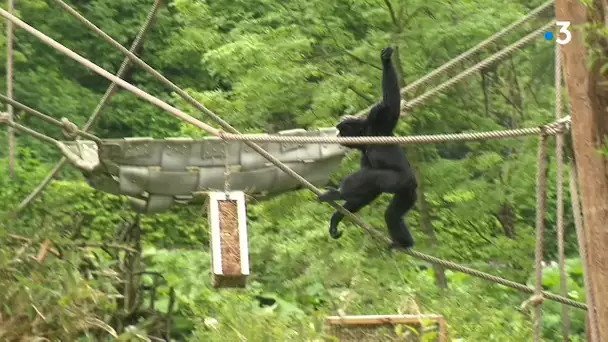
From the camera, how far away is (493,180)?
20.6ft

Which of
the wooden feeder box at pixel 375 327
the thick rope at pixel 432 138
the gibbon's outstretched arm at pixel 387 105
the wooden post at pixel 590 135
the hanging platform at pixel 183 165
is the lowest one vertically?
the wooden feeder box at pixel 375 327

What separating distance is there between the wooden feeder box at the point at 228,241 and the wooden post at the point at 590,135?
1.70m

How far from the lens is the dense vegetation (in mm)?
5215

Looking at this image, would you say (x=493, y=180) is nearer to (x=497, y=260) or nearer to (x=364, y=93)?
(x=497, y=260)

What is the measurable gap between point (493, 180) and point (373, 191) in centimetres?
198

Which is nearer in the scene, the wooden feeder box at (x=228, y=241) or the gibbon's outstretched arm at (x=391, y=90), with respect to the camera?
the wooden feeder box at (x=228, y=241)

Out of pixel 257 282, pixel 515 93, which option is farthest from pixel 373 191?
pixel 515 93

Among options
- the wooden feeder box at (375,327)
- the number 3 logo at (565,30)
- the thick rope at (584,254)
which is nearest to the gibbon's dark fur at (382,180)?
the wooden feeder box at (375,327)

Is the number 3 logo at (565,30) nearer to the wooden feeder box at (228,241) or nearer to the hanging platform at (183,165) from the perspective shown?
the wooden feeder box at (228,241)

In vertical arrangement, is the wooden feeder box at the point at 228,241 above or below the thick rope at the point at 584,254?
above

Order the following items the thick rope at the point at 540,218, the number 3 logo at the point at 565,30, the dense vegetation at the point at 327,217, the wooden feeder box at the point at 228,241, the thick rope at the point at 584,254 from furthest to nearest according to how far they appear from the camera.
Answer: the dense vegetation at the point at 327,217
the wooden feeder box at the point at 228,241
the thick rope at the point at 540,218
the thick rope at the point at 584,254
the number 3 logo at the point at 565,30

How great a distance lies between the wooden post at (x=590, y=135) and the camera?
2320 millimetres

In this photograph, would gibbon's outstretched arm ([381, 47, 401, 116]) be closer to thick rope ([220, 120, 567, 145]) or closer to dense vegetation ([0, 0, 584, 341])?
thick rope ([220, 120, 567, 145])

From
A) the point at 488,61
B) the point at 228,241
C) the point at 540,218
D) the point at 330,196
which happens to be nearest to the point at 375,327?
the point at 330,196
